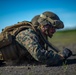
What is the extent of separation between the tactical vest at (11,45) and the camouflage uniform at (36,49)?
30 centimetres

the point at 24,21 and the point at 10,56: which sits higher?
the point at 24,21

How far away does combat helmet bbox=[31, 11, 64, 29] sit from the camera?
32.4 ft

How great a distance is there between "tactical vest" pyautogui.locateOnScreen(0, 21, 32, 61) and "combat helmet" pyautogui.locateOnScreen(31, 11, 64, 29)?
0.36 m

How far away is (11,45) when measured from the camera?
31.6 ft

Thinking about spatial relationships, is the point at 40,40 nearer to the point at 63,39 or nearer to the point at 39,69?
the point at 39,69

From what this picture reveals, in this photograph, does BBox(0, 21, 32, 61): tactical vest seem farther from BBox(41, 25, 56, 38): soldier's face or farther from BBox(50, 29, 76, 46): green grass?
BBox(50, 29, 76, 46): green grass

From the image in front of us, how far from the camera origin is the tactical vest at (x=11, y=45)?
9578 mm

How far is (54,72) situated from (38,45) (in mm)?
945

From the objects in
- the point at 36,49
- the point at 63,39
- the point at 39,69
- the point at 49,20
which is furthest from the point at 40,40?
the point at 63,39

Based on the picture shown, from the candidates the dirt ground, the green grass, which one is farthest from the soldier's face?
the green grass

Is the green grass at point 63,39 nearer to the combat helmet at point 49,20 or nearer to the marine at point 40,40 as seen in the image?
the combat helmet at point 49,20

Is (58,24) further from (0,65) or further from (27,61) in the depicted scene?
(0,65)

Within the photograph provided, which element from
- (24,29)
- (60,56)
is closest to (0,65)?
(24,29)

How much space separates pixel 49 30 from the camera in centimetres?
985
